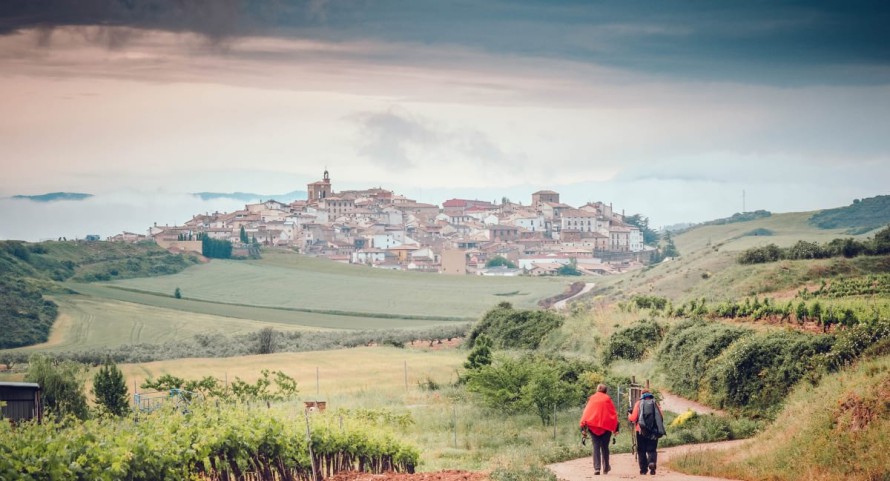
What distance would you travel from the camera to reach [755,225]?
146125 mm

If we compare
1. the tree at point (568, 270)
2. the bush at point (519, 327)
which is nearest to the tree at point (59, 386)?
the bush at point (519, 327)

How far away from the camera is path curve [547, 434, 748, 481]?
45.4 feet

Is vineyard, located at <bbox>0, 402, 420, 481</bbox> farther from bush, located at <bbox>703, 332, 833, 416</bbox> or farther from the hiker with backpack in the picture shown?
bush, located at <bbox>703, 332, 833, 416</bbox>

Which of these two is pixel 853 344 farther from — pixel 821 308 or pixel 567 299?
pixel 567 299

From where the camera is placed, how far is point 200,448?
11.0 m

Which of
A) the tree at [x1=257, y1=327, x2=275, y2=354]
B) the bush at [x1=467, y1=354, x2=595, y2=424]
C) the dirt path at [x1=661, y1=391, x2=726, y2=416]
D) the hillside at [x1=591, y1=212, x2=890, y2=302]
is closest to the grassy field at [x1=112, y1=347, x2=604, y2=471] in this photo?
the bush at [x1=467, y1=354, x2=595, y2=424]

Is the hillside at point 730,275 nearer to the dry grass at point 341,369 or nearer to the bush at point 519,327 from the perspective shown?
the bush at point 519,327

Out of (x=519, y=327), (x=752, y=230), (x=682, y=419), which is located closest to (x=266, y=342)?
(x=519, y=327)

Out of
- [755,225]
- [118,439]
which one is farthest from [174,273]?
[118,439]

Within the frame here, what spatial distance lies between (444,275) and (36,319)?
6171 cm

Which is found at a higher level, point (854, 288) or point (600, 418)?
point (854, 288)

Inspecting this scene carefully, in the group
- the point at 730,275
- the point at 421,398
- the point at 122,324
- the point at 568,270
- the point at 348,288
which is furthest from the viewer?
the point at 568,270

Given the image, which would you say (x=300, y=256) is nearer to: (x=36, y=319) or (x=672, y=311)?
(x=36, y=319)

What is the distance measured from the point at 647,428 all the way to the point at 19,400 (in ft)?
45.2
